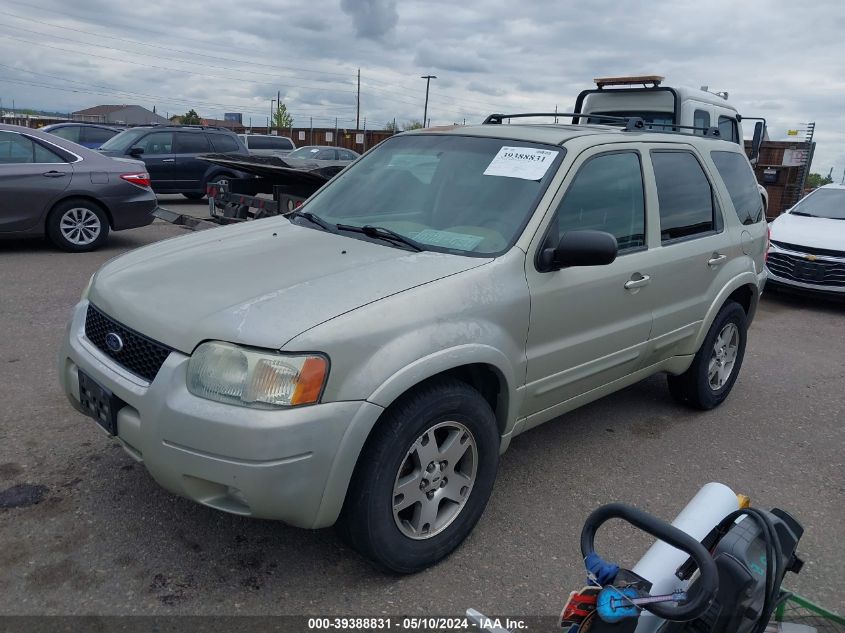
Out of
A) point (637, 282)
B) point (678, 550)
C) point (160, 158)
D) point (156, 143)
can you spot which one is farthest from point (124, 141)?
point (678, 550)

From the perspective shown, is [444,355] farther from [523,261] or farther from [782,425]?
[782,425]

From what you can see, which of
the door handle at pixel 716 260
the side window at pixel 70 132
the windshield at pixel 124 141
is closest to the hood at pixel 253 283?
the door handle at pixel 716 260

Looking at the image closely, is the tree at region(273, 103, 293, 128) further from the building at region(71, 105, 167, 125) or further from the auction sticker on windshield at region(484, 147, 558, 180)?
the auction sticker on windshield at region(484, 147, 558, 180)

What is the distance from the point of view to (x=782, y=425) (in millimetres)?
4750

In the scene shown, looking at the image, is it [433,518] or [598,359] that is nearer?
[433,518]

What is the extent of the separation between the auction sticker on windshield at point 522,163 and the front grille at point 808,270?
6465 mm

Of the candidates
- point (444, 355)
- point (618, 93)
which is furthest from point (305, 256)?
point (618, 93)

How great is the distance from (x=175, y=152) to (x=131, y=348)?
40.9 ft

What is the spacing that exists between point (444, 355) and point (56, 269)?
676cm

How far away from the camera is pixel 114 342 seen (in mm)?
2803

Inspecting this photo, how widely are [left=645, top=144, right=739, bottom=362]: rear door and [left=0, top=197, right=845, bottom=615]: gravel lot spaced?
0.68 m

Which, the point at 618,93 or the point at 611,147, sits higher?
the point at 618,93

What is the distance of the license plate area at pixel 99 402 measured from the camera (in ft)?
8.89

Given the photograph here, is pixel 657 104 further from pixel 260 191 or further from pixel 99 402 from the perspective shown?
pixel 99 402
